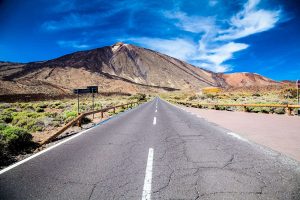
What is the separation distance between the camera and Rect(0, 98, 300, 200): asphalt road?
3.93 metres

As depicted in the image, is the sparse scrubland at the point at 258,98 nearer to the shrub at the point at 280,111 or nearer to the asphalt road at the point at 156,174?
the shrub at the point at 280,111

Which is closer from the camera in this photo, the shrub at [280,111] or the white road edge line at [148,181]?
the white road edge line at [148,181]

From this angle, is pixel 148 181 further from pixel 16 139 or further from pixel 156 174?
pixel 16 139

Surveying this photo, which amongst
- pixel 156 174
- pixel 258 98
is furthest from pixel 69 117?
pixel 258 98

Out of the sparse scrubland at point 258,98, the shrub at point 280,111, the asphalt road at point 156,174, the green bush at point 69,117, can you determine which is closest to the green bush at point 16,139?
the asphalt road at point 156,174

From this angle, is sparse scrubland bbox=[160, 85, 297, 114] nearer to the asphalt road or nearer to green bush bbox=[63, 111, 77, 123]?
the asphalt road

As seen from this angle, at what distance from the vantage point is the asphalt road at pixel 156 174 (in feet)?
12.9

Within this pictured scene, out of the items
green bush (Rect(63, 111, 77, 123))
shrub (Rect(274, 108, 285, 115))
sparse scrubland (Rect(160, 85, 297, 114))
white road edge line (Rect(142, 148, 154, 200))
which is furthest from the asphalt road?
sparse scrubland (Rect(160, 85, 297, 114))

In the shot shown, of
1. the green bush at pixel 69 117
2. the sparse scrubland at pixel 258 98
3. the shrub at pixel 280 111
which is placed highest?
the sparse scrubland at pixel 258 98

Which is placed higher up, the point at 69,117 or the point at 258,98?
the point at 258,98

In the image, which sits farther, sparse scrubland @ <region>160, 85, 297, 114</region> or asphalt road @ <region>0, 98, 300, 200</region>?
sparse scrubland @ <region>160, 85, 297, 114</region>

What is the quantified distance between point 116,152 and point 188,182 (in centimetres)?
300

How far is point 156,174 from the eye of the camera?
4828 millimetres

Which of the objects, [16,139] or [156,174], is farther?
[16,139]
